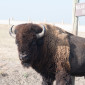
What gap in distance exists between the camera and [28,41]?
513 centimetres

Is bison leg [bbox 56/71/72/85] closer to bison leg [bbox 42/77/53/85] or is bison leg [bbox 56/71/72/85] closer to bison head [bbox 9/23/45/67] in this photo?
bison leg [bbox 42/77/53/85]

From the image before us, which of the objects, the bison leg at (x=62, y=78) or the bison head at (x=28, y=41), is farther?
the bison leg at (x=62, y=78)

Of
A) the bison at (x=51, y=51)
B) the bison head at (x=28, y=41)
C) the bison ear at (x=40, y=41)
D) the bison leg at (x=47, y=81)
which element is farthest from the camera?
the bison leg at (x=47, y=81)

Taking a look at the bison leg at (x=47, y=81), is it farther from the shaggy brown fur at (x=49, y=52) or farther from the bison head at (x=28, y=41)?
the bison head at (x=28, y=41)

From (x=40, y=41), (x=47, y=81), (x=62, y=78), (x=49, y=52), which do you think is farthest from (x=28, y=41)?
(x=47, y=81)

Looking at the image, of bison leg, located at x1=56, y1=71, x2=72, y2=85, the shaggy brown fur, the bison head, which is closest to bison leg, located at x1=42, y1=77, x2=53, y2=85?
the shaggy brown fur

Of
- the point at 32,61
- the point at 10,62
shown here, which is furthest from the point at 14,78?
the point at 32,61

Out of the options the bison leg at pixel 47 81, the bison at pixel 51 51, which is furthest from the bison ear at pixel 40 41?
the bison leg at pixel 47 81

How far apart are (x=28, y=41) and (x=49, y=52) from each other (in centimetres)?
70

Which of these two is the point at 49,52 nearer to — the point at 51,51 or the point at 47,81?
the point at 51,51

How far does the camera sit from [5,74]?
7.72 m

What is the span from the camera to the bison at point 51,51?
207 inches

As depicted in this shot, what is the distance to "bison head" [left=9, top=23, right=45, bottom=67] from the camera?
5070 millimetres

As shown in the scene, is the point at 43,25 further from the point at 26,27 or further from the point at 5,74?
the point at 5,74
